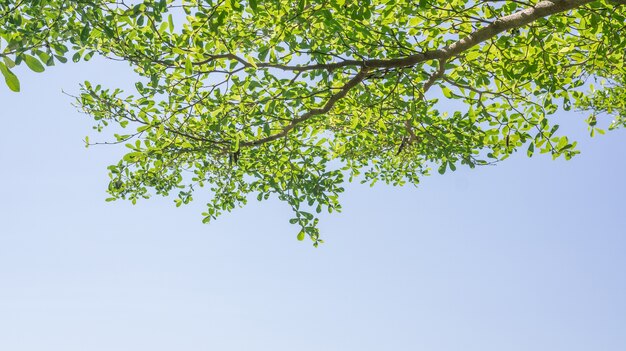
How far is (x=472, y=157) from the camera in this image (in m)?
10.7

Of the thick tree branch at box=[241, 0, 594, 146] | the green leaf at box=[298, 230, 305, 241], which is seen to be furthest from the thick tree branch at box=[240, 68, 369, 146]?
the green leaf at box=[298, 230, 305, 241]

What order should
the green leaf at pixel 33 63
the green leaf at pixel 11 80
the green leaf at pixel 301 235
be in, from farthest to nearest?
the green leaf at pixel 301 235 → the green leaf at pixel 33 63 → the green leaf at pixel 11 80

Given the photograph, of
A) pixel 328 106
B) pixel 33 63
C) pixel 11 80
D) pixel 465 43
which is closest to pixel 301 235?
pixel 328 106

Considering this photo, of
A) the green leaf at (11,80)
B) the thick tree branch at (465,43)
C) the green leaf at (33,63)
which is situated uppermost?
the thick tree branch at (465,43)

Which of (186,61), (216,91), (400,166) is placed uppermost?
(400,166)

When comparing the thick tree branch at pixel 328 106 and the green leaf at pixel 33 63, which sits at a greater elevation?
the thick tree branch at pixel 328 106

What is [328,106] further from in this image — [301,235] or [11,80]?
[11,80]

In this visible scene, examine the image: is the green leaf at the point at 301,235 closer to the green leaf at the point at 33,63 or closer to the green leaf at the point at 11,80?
the green leaf at the point at 33,63

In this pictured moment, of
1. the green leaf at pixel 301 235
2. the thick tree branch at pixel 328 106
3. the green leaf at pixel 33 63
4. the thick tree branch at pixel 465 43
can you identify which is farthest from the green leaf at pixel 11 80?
the green leaf at pixel 301 235

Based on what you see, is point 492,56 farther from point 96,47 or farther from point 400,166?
point 96,47

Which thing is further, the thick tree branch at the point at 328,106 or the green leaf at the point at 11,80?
the thick tree branch at the point at 328,106

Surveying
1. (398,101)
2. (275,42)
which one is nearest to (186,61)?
(275,42)

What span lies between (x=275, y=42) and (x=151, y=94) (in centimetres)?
247

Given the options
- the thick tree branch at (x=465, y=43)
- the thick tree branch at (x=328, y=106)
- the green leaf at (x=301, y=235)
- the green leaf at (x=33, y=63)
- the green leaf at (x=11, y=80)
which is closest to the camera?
the green leaf at (x=11, y=80)
